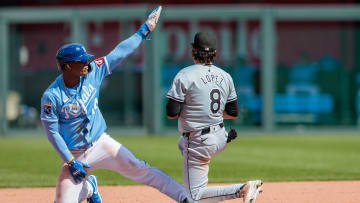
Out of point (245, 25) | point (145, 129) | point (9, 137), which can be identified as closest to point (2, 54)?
point (9, 137)

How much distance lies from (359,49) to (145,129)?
6382 millimetres

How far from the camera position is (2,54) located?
688 inches

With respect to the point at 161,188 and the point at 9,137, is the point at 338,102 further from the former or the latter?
the point at 161,188

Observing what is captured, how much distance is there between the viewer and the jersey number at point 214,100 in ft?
17.6

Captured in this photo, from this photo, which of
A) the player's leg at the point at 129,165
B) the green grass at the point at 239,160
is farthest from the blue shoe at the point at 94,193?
the green grass at the point at 239,160

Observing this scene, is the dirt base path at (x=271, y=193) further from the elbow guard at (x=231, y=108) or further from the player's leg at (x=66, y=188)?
the player's leg at (x=66, y=188)

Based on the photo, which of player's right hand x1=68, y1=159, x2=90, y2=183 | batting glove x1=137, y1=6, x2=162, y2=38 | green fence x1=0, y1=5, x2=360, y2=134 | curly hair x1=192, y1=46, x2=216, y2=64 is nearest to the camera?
player's right hand x1=68, y1=159, x2=90, y2=183

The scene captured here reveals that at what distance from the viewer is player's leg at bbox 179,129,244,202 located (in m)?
5.33

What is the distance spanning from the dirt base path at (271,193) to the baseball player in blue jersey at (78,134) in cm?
162

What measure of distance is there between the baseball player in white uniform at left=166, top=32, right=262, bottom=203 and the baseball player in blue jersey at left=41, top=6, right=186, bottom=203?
9.2 inches

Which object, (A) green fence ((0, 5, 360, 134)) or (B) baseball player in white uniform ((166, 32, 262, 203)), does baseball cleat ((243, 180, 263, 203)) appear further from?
(A) green fence ((0, 5, 360, 134))

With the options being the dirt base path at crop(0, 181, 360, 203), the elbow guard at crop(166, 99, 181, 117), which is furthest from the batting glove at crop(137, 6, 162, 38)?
the dirt base path at crop(0, 181, 360, 203)

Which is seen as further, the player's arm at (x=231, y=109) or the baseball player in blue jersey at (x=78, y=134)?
the player's arm at (x=231, y=109)

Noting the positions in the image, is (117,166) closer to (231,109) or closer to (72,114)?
(72,114)
